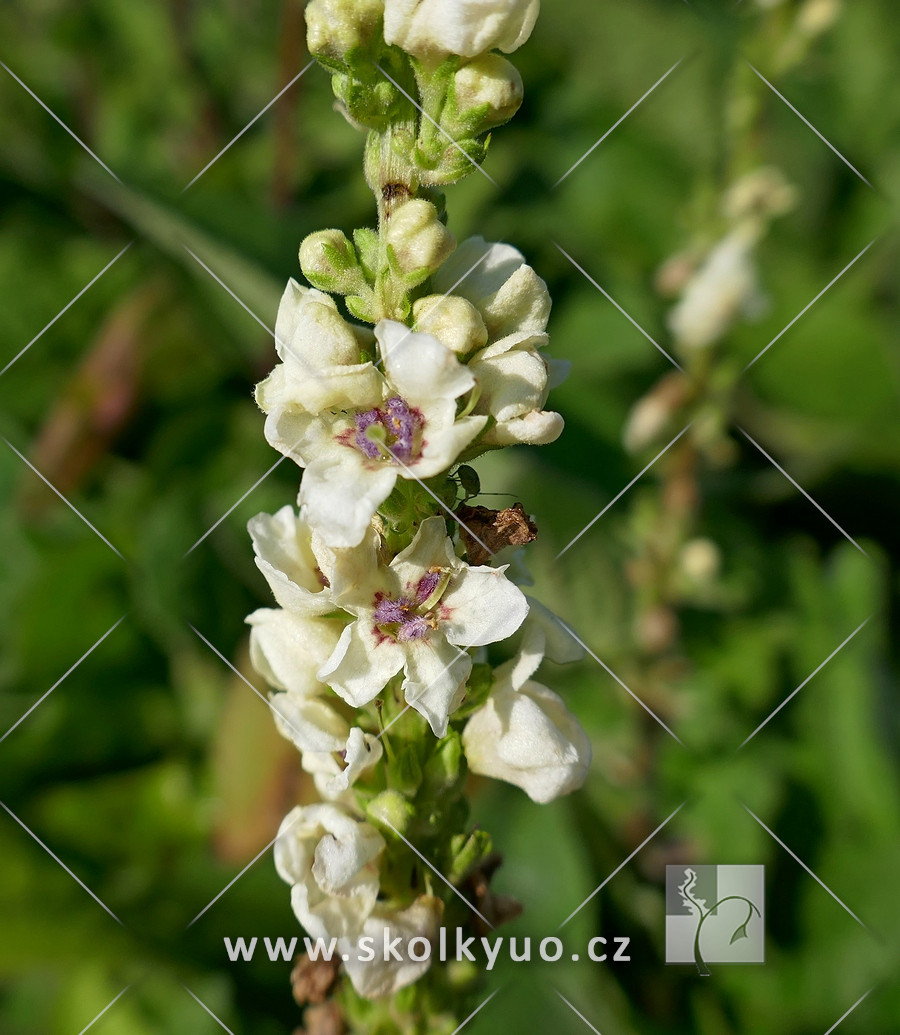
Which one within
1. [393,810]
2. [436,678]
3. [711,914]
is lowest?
[711,914]

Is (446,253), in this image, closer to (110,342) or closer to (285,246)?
(285,246)

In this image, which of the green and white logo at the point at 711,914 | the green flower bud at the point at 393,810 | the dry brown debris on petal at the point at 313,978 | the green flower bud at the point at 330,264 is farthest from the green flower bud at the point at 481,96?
the green and white logo at the point at 711,914

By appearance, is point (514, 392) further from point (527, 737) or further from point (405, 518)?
point (527, 737)

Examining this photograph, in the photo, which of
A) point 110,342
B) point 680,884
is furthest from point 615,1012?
point 110,342

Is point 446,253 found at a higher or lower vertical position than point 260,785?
higher

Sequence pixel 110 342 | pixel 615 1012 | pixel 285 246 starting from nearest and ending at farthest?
1. pixel 615 1012
2. pixel 285 246
3. pixel 110 342

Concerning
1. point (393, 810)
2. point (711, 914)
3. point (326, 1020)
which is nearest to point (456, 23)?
point (393, 810)

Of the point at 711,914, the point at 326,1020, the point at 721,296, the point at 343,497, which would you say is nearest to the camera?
the point at 343,497
